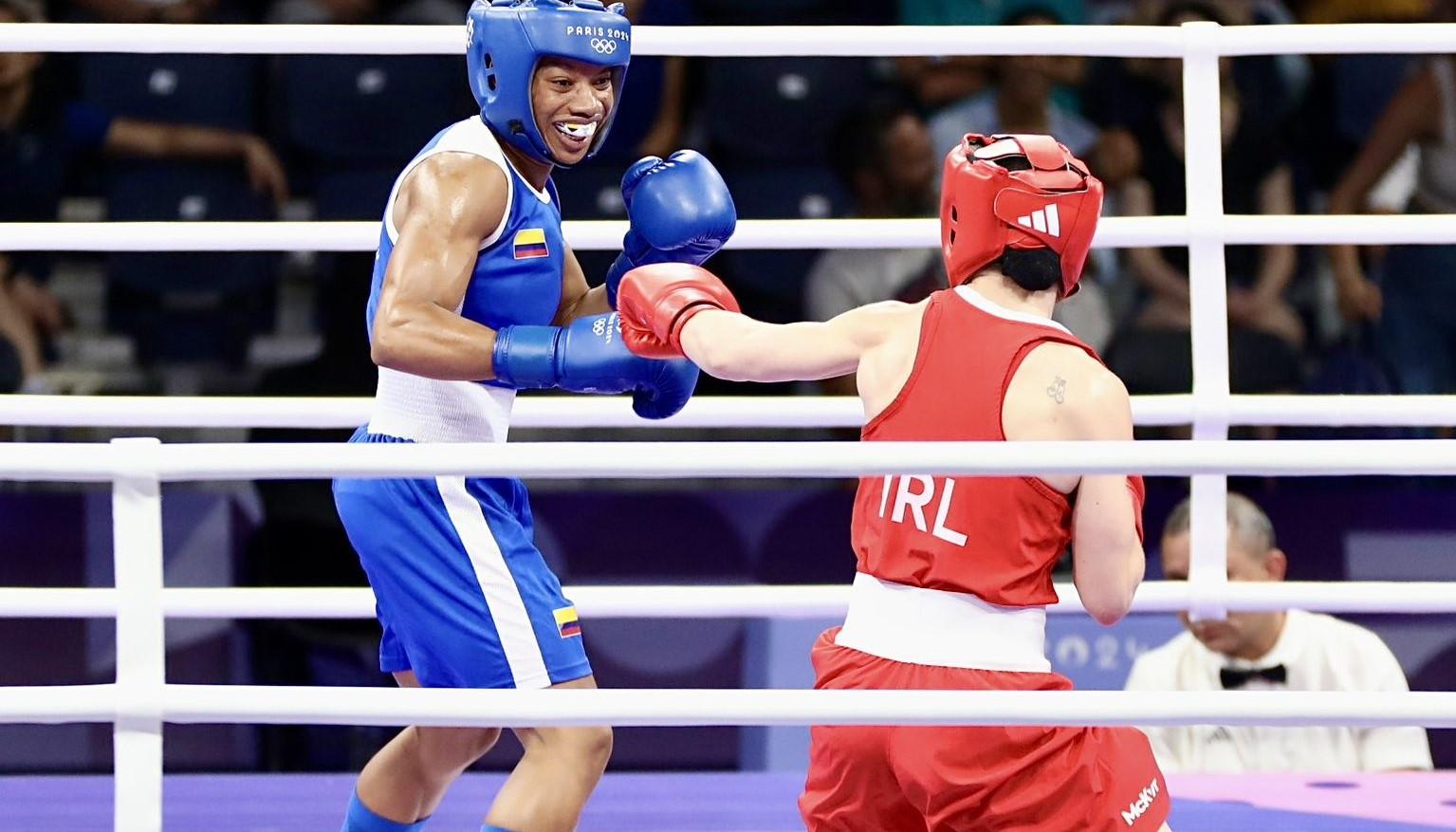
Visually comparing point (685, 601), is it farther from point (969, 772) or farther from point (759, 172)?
point (759, 172)

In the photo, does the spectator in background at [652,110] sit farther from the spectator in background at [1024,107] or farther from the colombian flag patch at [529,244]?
the colombian flag patch at [529,244]

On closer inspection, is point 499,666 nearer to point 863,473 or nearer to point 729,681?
point 863,473

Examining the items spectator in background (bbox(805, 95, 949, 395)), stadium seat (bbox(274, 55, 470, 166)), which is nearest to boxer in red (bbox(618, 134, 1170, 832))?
spectator in background (bbox(805, 95, 949, 395))

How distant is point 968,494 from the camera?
2.25 m

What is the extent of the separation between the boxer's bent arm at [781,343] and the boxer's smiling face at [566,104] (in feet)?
1.36

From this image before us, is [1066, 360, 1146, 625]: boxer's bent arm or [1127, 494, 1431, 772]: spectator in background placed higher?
[1066, 360, 1146, 625]: boxer's bent arm

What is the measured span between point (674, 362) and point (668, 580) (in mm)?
1883

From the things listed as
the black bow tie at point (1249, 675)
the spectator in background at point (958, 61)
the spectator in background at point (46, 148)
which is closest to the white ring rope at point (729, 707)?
the black bow tie at point (1249, 675)

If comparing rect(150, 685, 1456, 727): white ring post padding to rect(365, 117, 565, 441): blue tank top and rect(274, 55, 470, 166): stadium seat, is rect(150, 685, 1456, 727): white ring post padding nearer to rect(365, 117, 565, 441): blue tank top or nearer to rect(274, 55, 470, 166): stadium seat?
rect(365, 117, 565, 441): blue tank top

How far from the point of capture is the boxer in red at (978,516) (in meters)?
2.24

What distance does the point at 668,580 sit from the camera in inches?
171

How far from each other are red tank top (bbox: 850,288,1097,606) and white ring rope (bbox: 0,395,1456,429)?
0.77 metres

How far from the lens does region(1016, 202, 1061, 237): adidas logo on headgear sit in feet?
7.51

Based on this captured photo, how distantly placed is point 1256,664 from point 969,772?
192 centimetres
